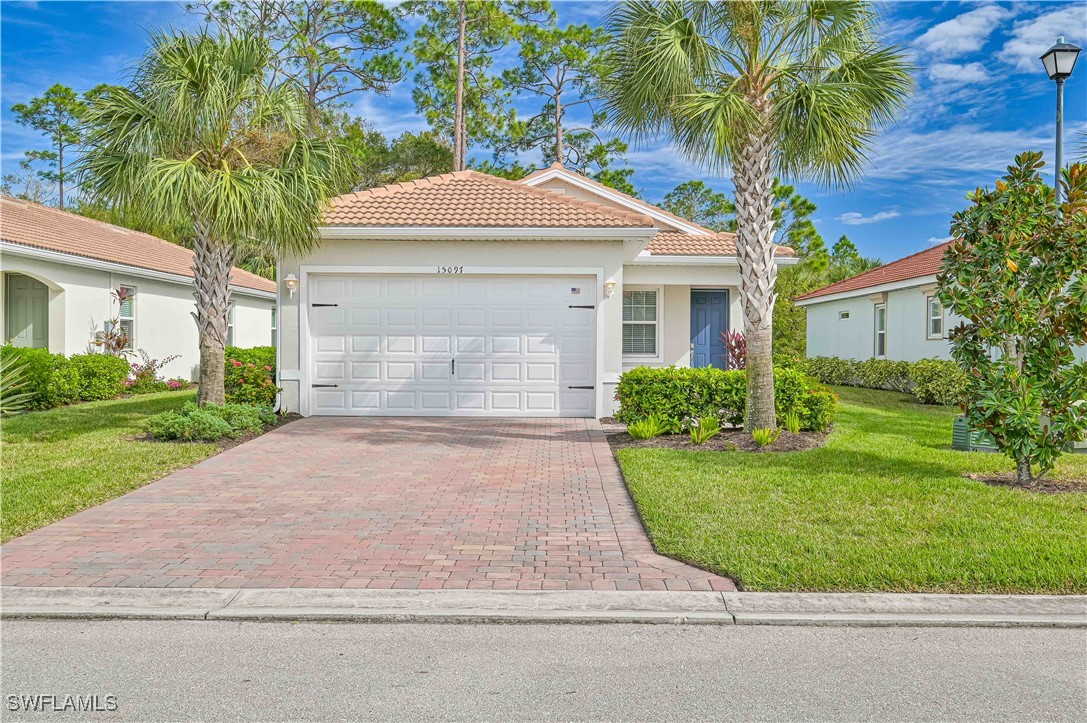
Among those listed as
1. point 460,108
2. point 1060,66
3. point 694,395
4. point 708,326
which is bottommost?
point 694,395

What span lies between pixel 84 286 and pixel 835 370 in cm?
2192

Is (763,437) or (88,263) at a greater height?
(88,263)

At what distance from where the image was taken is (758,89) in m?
10.2

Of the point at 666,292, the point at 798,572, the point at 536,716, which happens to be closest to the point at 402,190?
the point at 666,292

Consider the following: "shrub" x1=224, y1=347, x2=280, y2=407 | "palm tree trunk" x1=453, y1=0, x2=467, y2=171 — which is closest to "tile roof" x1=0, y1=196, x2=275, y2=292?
"shrub" x1=224, y1=347, x2=280, y2=407

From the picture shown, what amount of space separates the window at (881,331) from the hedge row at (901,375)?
Answer: 419mm

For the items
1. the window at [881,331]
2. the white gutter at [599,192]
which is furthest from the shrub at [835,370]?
the white gutter at [599,192]

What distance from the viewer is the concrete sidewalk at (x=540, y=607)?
4.36m

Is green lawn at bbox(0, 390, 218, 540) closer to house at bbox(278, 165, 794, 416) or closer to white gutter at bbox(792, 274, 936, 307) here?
house at bbox(278, 165, 794, 416)

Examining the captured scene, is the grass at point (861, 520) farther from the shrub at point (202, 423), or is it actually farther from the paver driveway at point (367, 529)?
the shrub at point (202, 423)

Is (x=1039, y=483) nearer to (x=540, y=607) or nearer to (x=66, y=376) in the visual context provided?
(x=540, y=607)

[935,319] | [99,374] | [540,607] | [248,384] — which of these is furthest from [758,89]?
[99,374]

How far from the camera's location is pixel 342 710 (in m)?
3.30

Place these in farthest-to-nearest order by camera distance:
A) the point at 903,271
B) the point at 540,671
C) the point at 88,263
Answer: the point at 903,271, the point at 88,263, the point at 540,671
